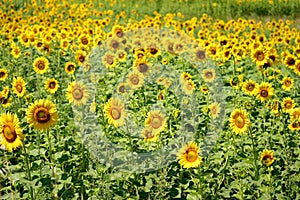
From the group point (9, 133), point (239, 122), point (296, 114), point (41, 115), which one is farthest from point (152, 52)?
point (9, 133)

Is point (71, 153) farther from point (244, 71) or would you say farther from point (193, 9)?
point (193, 9)

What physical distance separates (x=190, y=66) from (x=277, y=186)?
3166mm

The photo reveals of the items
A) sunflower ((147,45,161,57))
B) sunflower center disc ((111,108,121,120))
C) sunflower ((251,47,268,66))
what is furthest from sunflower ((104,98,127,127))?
sunflower ((147,45,161,57))

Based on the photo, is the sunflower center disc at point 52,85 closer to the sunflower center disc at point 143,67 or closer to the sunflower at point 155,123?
the sunflower center disc at point 143,67

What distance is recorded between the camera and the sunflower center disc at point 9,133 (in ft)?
8.45

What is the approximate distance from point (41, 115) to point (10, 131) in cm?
25

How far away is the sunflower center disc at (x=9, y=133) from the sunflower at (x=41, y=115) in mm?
198

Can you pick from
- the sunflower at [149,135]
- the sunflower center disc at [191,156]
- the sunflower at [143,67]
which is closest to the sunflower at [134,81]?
the sunflower at [143,67]

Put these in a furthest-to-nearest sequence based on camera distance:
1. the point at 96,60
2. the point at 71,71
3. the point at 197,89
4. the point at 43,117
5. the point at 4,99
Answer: the point at 96,60, the point at 197,89, the point at 71,71, the point at 4,99, the point at 43,117

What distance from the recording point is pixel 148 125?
332 centimetres

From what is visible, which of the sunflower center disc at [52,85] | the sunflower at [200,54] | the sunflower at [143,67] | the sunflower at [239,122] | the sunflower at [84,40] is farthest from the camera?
A: the sunflower at [84,40]

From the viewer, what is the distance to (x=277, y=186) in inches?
132

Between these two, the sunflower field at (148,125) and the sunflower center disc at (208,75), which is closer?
the sunflower field at (148,125)

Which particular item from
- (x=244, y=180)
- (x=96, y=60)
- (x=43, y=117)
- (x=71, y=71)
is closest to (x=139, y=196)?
(x=244, y=180)
